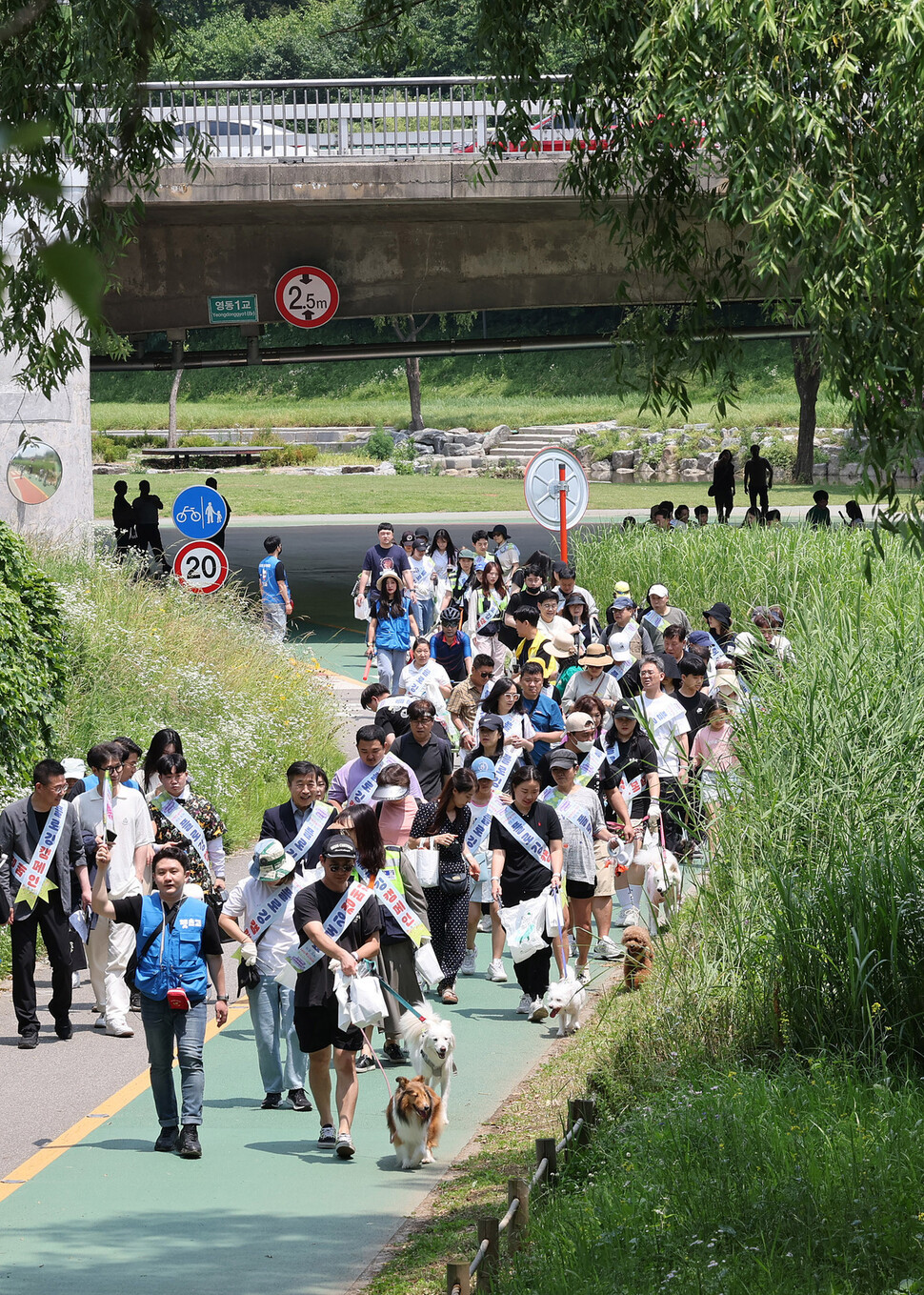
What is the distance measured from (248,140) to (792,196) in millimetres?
18794

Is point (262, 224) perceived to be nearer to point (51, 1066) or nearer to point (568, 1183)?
point (51, 1066)

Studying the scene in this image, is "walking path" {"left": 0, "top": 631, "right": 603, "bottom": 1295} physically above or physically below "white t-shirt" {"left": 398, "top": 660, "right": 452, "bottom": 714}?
below

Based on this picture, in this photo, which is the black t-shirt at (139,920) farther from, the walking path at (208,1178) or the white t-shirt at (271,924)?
the walking path at (208,1178)

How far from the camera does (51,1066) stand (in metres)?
9.15

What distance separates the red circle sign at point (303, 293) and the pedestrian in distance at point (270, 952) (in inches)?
725

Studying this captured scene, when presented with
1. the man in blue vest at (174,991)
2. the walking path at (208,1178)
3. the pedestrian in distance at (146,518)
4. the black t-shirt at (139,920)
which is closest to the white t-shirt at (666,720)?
the walking path at (208,1178)

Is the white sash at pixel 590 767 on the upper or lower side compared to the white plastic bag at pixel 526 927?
upper

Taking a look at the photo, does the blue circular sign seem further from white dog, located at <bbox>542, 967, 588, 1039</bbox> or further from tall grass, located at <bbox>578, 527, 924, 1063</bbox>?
white dog, located at <bbox>542, 967, 588, 1039</bbox>

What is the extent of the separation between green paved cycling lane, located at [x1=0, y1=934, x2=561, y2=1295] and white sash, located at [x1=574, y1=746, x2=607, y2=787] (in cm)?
246

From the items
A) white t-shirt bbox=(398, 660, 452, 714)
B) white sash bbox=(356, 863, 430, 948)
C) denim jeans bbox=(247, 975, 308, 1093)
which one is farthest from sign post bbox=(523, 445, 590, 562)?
denim jeans bbox=(247, 975, 308, 1093)

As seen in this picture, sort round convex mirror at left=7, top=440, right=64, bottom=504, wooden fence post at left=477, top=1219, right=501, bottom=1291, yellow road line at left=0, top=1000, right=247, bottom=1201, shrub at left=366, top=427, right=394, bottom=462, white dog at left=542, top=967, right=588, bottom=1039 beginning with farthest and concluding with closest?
shrub at left=366, top=427, right=394, bottom=462 < round convex mirror at left=7, top=440, right=64, bottom=504 < white dog at left=542, top=967, right=588, bottom=1039 < yellow road line at left=0, top=1000, right=247, bottom=1201 < wooden fence post at left=477, top=1219, right=501, bottom=1291

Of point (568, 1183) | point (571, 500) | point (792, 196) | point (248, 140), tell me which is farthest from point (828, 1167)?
point (248, 140)

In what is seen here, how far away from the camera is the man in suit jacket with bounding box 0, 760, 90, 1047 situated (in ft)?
31.6

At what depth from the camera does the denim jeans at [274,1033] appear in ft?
28.1
